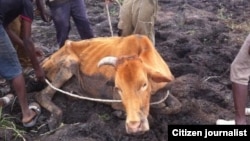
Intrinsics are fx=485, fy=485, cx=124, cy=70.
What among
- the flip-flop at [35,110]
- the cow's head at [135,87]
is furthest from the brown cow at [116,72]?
the flip-flop at [35,110]

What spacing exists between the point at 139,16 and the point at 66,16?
1.14 meters

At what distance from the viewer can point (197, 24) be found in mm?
9352

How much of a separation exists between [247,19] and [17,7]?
543cm

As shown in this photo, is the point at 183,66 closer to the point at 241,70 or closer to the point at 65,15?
the point at 65,15

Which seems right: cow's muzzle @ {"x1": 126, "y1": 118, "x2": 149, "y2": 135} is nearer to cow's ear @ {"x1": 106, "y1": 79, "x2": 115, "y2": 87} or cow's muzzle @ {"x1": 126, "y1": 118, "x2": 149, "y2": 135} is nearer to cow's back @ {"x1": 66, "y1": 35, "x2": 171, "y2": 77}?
cow's ear @ {"x1": 106, "y1": 79, "x2": 115, "y2": 87}

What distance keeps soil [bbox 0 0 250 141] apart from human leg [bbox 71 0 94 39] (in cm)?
106

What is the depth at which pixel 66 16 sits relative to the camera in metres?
6.99

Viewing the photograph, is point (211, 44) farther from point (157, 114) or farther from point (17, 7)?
point (17, 7)

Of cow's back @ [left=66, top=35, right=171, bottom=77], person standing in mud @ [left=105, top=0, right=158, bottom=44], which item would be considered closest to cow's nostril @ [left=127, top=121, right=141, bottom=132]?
cow's back @ [left=66, top=35, right=171, bottom=77]

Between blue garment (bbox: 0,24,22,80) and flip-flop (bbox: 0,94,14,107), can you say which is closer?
blue garment (bbox: 0,24,22,80)

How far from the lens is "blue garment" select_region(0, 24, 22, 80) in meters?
5.36

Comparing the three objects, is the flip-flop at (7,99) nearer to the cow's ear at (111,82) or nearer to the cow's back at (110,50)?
the cow's back at (110,50)

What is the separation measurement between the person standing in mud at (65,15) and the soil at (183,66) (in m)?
1.06

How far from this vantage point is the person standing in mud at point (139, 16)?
649 centimetres
